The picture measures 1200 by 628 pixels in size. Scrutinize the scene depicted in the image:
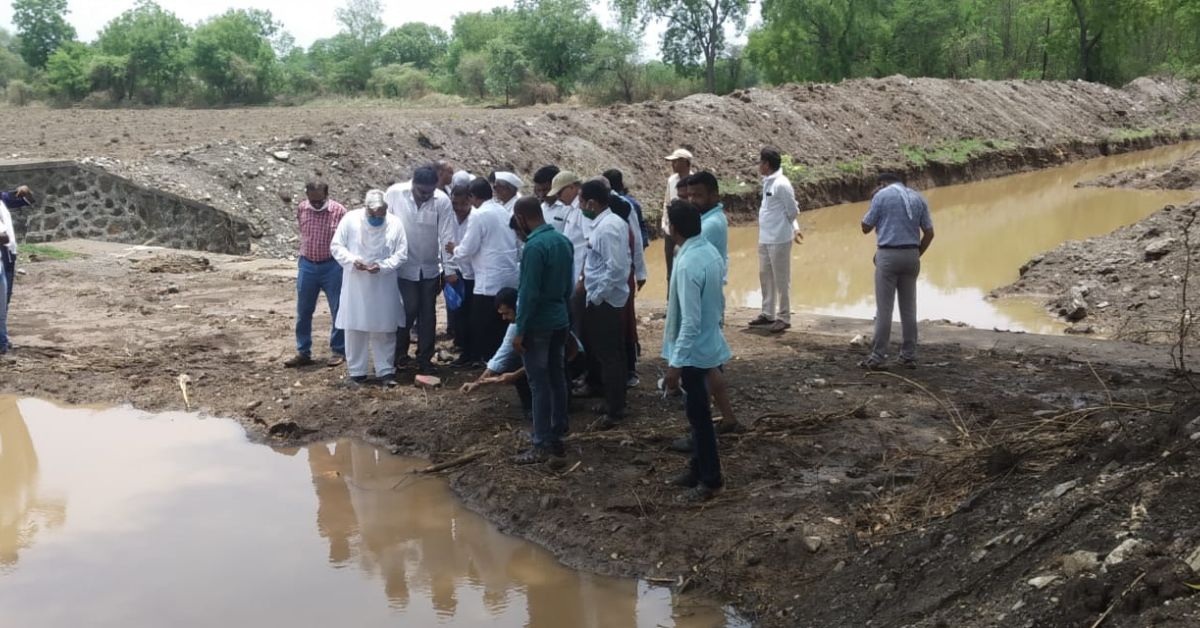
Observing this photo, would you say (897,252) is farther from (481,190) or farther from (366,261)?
(366,261)

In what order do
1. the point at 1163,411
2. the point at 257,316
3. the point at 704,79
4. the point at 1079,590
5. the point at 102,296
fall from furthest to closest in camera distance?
the point at 704,79 → the point at 102,296 → the point at 257,316 → the point at 1163,411 → the point at 1079,590

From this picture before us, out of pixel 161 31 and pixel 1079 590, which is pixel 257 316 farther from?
pixel 161 31

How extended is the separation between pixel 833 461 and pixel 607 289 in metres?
1.77

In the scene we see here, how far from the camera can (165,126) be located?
103 feet

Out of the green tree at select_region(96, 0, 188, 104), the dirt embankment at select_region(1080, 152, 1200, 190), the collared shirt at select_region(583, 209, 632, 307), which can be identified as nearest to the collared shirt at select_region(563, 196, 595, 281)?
the collared shirt at select_region(583, 209, 632, 307)

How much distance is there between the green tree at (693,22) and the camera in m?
50.9

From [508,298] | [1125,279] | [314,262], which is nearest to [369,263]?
[314,262]

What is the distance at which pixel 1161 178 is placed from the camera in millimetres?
24016

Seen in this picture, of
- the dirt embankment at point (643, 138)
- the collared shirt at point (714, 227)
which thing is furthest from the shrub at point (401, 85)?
the collared shirt at point (714, 227)

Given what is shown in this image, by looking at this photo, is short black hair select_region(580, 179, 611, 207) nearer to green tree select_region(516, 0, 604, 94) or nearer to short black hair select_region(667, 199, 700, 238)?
short black hair select_region(667, 199, 700, 238)

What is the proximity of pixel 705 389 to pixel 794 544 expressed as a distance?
93 centimetres

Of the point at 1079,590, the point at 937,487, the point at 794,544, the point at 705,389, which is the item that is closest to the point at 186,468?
the point at 705,389

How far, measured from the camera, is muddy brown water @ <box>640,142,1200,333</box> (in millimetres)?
13914

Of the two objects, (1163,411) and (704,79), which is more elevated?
(704,79)
